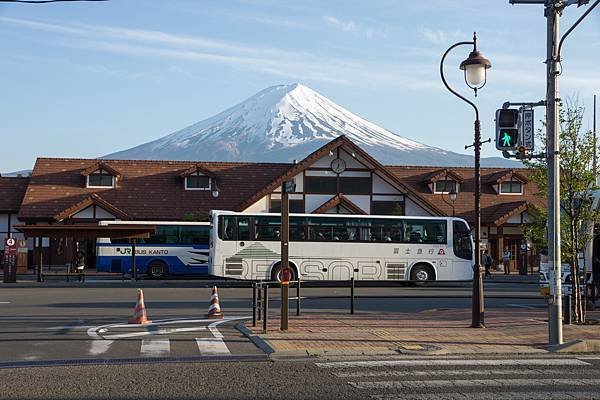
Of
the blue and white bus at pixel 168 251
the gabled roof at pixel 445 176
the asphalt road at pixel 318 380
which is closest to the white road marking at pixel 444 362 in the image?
the asphalt road at pixel 318 380

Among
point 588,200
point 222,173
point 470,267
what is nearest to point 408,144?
point 222,173

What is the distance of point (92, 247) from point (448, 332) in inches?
1398

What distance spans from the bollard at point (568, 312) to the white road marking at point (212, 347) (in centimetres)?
767

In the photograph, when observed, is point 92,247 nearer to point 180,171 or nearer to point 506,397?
point 180,171

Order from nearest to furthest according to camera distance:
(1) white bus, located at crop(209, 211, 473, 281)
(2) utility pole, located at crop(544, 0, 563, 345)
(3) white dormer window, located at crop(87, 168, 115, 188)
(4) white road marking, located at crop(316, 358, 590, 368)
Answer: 1. (4) white road marking, located at crop(316, 358, 590, 368)
2. (2) utility pole, located at crop(544, 0, 563, 345)
3. (1) white bus, located at crop(209, 211, 473, 281)
4. (3) white dormer window, located at crop(87, 168, 115, 188)

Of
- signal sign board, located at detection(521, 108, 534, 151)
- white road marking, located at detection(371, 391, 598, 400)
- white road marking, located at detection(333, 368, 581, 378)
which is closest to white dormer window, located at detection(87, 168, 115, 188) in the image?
signal sign board, located at detection(521, 108, 534, 151)

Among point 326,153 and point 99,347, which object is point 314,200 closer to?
point 326,153

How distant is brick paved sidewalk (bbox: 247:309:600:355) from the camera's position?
1344 centimetres

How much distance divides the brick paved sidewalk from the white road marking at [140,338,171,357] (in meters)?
1.77

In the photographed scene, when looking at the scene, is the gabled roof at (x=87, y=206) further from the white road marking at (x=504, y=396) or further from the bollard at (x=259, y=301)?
the white road marking at (x=504, y=396)

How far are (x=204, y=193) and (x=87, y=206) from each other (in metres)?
6.96

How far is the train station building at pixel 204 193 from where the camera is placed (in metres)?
45.1

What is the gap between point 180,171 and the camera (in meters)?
49.2

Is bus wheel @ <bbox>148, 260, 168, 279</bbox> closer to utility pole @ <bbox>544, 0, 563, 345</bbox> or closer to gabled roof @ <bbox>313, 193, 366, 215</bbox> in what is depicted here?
gabled roof @ <bbox>313, 193, 366, 215</bbox>
